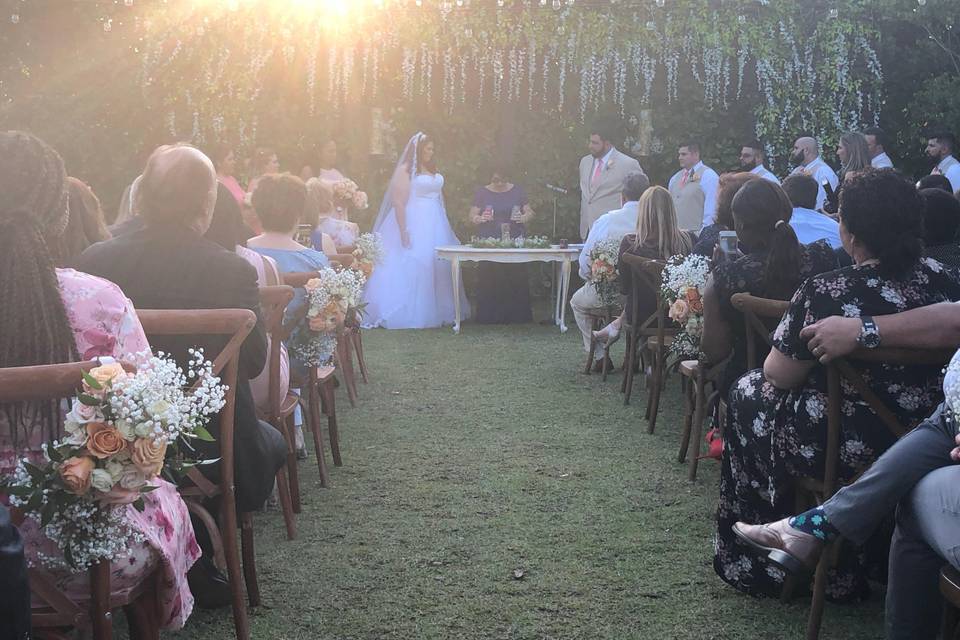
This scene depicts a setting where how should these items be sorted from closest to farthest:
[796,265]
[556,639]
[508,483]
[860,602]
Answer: [556,639] → [860,602] → [796,265] → [508,483]

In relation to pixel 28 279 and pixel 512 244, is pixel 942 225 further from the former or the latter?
pixel 512 244

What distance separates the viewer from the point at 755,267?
393 centimetres

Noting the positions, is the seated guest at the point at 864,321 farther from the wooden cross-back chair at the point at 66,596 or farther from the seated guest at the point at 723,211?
the wooden cross-back chair at the point at 66,596

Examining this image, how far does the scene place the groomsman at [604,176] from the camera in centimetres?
1130

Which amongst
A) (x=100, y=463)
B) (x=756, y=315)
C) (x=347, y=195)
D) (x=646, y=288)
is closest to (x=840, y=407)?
(x=756, y=315)

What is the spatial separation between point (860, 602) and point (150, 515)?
86.8 inches

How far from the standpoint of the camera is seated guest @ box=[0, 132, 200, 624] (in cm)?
216

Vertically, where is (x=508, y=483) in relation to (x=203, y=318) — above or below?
below

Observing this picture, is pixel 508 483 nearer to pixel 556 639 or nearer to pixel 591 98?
pixel 556 639

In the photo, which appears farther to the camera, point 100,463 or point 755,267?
point 755,267

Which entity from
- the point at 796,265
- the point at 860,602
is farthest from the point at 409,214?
the point at 860,602

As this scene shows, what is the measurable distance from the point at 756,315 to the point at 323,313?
1.96 metres

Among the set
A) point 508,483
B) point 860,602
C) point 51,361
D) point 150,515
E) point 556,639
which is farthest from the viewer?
point 508,483

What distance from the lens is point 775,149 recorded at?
490 inches
